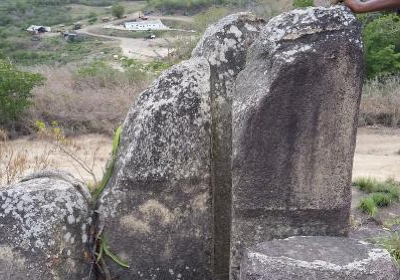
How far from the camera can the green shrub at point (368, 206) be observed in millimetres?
5715

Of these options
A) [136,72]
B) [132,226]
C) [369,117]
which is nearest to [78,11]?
[136,72]

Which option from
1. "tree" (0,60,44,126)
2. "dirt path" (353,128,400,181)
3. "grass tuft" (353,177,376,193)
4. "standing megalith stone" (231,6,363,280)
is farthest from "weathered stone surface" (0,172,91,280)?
"tree" (0,60,44,126)

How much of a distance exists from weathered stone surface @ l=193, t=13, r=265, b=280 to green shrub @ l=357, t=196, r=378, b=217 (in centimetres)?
290

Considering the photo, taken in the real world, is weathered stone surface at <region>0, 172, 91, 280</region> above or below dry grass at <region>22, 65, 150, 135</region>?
above

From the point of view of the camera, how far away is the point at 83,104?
33.4 ft

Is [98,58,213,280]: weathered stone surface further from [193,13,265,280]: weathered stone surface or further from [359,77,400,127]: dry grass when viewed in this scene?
[359,77,400,127]: dry grass

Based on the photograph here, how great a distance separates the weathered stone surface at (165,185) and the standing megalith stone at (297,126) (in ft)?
1.04

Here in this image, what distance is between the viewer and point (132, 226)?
9.89 feet

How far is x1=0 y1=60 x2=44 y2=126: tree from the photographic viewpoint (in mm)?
9492

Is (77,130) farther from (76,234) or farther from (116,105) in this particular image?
(76,234)

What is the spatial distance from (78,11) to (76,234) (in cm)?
Answer: 4113

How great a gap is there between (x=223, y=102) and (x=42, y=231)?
3.62 ft

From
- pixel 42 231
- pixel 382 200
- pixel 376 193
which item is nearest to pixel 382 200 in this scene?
pixel 382 200

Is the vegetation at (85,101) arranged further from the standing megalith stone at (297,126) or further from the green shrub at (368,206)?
the standing megalith stone at (297,126)
